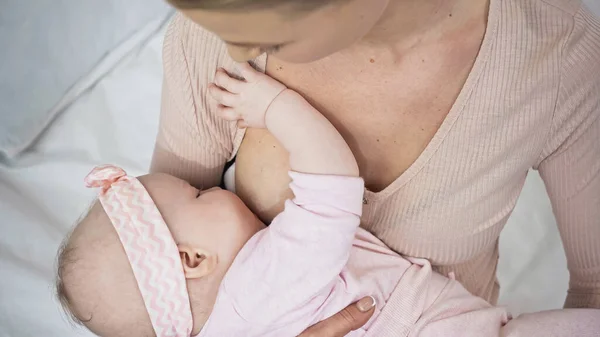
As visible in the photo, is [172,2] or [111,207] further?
[111,207]

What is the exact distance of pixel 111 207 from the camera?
84 cm

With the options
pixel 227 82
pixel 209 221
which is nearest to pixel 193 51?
pixel 227 82

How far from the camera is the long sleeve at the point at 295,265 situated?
750 millimetres

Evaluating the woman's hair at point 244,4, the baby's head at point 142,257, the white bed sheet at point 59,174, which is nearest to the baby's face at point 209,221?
the baby's head at point 142,257

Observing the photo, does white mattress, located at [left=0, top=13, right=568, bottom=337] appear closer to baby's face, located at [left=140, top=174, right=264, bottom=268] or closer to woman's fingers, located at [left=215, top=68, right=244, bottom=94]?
baby's face, located at [left=140, top=174, right=264, bottom=268]

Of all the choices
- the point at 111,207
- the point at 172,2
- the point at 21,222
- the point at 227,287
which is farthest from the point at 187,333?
the point at 21,222

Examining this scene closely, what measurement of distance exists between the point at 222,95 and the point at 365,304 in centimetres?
35

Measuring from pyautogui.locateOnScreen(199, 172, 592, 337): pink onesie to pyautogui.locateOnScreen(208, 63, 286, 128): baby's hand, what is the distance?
92mm

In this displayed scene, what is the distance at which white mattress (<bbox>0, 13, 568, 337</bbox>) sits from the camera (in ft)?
4.59

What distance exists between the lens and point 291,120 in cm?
74

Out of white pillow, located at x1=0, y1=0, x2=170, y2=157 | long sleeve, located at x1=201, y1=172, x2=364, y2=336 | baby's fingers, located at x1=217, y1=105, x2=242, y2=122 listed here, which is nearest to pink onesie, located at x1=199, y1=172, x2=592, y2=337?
long sleeve, located at x1=201, y1=172, x2=364, y2=336

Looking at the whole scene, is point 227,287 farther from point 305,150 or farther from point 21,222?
point 21,222

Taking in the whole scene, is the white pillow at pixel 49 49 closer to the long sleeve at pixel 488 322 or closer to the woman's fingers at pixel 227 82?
the woman's fingers at pixel 227 82

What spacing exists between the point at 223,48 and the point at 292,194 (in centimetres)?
22
